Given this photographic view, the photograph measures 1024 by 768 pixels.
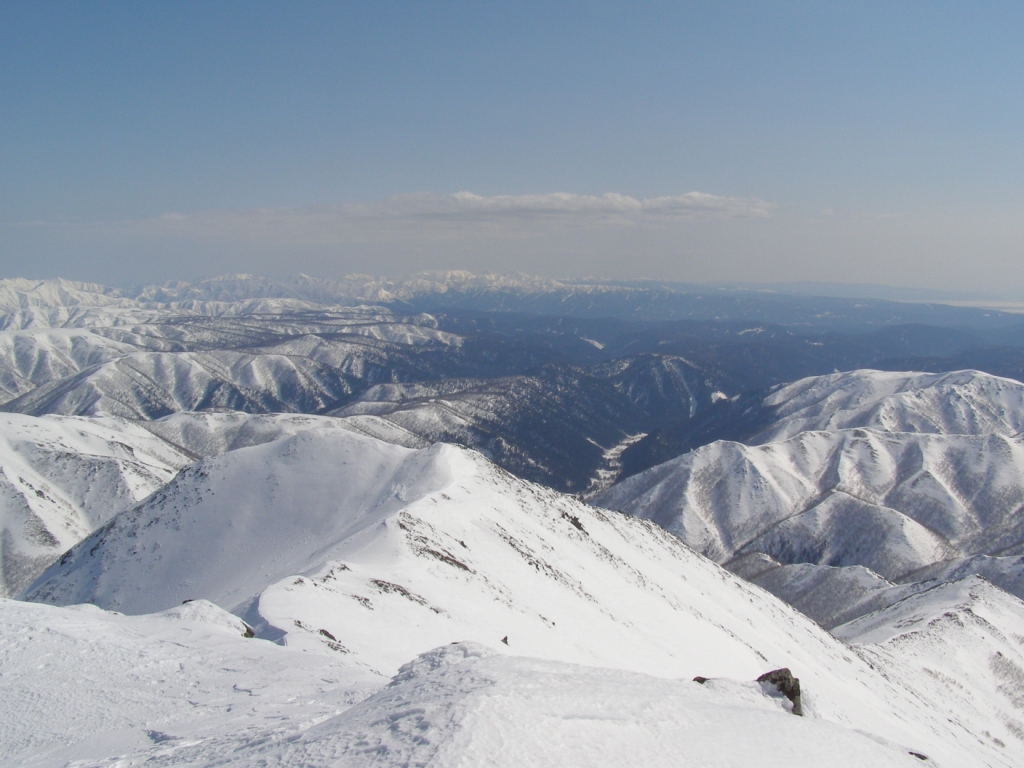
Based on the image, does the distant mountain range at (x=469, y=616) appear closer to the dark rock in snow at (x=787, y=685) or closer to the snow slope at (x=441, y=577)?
the dark rock in snow at (x=787, y=685)

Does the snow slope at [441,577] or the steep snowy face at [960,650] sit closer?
the snow slope at [441,577]

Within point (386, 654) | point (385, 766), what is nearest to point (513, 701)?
point (385, 766)

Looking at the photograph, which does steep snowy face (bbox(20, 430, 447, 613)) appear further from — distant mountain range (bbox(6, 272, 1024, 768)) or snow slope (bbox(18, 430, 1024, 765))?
distant mountain range (bbox(6, 272, 1024, 768))

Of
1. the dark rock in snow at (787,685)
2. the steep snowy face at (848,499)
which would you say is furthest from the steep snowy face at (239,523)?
the steep snowy face at (848,499)

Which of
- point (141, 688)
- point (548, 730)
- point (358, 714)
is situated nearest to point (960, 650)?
point (548, 730)

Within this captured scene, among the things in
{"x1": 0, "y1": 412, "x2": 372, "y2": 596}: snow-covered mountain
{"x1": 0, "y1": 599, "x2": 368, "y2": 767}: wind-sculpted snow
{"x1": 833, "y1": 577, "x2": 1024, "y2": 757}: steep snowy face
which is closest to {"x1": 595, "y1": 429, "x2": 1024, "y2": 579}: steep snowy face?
{"x1": 833, "y1": 577, "x2": 1024, "y2": 757}: steep snowy face

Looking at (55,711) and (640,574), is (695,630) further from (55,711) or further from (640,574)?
(55,711)
